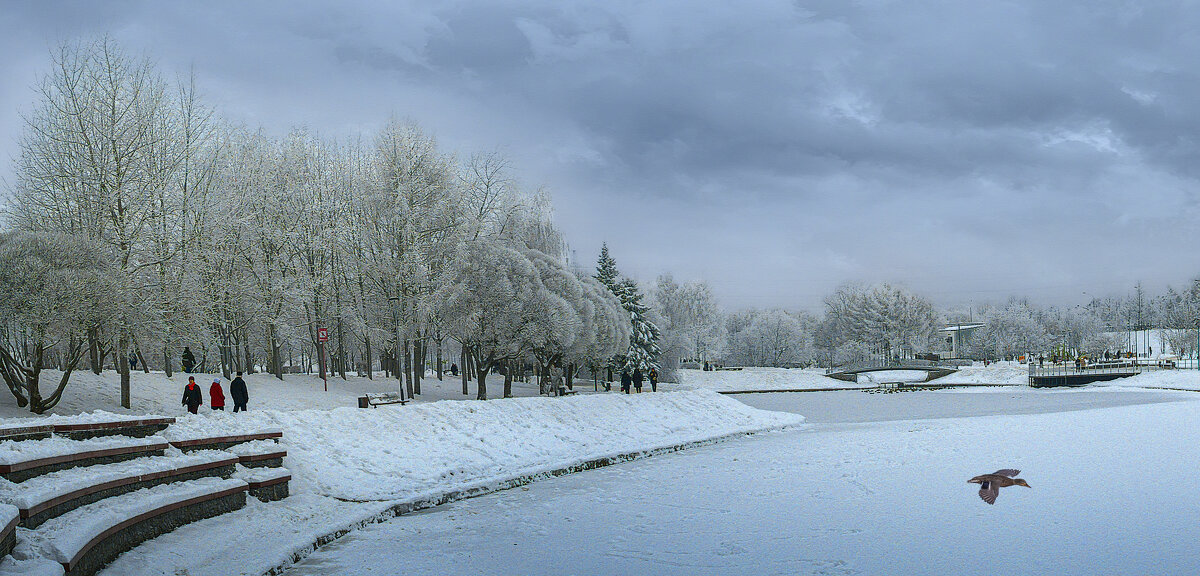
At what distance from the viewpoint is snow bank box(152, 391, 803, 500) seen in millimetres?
14159

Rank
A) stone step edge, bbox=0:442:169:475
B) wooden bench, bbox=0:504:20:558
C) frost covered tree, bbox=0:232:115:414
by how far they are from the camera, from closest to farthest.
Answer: wooden bench, bbox=0:504:20:558 → stone step edge, bbox=0:442:169:475 → frost covered tree, bbox=0:232:115:414

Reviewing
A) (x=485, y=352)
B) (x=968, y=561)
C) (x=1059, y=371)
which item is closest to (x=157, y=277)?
(x=485, y=352)

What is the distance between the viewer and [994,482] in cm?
1433

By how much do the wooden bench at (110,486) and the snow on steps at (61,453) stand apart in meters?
0.29

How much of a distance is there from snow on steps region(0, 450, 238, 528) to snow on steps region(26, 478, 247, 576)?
102mm

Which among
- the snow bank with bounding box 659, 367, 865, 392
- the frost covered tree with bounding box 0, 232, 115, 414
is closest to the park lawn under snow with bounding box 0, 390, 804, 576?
the frost covered tree with bounding box 0, 232, 115, 414

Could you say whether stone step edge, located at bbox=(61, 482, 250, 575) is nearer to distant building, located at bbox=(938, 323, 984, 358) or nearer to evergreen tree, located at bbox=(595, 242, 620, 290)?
evergreen tree, located at bbox=(595, 242, 620, 290)

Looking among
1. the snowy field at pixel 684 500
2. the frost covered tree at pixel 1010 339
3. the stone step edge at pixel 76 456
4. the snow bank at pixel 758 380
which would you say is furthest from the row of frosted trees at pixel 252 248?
the frost covered tree at pixel 1010 339

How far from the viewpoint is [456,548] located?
10.1 metres

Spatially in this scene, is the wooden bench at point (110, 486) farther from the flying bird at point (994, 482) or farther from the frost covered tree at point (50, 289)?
the frost covered tree at point (50, 289)

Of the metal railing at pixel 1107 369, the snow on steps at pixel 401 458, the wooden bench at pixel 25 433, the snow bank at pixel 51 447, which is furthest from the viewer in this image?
the metal railing at pixel 1107 369

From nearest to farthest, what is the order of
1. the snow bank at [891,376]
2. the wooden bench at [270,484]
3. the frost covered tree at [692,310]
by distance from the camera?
the wooden bench at [270,484] → the frost covered tree at [692,310] → the snow bank at [891,376]

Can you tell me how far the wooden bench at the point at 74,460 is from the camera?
8.63 metres

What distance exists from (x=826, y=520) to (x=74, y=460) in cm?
909
